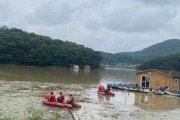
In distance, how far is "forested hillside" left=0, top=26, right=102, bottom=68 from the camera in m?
114

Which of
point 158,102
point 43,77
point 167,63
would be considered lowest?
point 158,102

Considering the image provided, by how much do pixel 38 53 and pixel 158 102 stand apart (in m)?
82.1

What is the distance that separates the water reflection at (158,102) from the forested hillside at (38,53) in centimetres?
7315

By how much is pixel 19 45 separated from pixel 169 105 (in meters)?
87.5

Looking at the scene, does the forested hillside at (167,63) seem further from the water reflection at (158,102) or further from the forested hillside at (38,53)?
the water reflection at (158,102)

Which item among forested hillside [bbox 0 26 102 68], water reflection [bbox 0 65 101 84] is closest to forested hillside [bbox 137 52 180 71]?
forested hillside [bbox 0 26 102 68]

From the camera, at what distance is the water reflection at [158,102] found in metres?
35.2

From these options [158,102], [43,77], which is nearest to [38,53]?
[43,77]

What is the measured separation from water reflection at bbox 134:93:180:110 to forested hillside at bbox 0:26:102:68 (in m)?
73.1

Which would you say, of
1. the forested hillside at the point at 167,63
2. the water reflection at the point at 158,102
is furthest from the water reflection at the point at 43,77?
the forested hillside at the point at 167,63

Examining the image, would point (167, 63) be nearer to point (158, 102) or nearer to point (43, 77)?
point (43, 77)

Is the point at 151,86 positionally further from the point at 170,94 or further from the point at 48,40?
the point at 48,40

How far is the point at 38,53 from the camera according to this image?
11756cm

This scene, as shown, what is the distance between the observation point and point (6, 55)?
110 m
